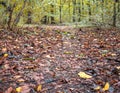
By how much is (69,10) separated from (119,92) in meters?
29.4

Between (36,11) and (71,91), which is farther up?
(36,11)

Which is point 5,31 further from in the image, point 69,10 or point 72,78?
point 69,10

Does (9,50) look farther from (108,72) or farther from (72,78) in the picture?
(108,72)

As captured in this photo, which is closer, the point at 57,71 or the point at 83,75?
the point at 83,75

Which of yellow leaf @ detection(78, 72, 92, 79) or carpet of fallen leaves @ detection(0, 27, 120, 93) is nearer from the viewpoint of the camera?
carpet of fallen leaves @ detection(0, 27, 120, 93)

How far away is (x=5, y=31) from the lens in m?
8.90

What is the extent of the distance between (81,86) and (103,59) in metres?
1.99

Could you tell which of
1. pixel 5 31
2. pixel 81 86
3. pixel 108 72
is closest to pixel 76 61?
pixel 108 72

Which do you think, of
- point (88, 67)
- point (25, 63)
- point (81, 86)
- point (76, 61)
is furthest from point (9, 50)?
point (81, 86)

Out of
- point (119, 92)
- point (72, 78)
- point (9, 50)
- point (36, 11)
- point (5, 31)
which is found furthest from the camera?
point (36, 11)

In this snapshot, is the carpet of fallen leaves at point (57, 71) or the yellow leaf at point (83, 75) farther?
the yellow leaf at point (83, 75)

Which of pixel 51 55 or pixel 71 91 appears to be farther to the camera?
pixel 51 55

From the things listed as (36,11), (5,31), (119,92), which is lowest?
(119,92)

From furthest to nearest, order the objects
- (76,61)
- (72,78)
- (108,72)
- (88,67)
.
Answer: (76,61), (88,67), (108,72), (72,78)
